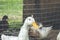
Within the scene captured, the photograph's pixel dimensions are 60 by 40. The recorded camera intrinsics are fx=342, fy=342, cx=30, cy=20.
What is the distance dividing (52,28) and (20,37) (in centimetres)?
24

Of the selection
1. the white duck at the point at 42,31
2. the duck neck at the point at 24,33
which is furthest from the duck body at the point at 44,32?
the duck neck at the point at 24,33

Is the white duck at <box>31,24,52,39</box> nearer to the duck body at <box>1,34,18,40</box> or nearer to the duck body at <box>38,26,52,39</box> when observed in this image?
the duck body at <box>38,26,52,39</box>

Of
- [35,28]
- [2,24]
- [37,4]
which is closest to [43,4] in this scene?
[37,4]

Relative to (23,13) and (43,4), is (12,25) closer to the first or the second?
(23,13)

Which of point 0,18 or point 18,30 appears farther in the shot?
point 0,18

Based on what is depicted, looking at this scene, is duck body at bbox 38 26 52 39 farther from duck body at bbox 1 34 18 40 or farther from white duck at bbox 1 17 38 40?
duck body at bbox 1 34 18 40

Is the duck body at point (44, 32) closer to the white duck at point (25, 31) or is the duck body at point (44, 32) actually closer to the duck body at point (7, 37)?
the white duck at point (25, 31)

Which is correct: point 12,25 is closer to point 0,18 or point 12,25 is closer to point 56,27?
point 0,18

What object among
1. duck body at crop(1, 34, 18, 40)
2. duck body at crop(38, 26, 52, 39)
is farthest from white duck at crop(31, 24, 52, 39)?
duck body at crop(1, 34, 18, 40)

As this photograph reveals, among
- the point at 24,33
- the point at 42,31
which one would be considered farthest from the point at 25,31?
the point at 42,31

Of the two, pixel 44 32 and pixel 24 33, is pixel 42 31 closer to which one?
pixel 44 32

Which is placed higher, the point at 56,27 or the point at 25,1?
the point at 25,1

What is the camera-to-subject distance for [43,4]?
2.53m

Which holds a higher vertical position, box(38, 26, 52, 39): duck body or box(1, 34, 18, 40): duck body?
box(38, 26, 52, 39): duck body
